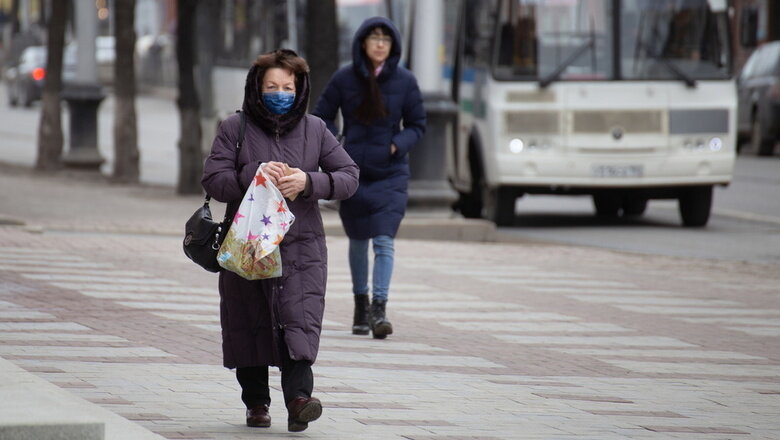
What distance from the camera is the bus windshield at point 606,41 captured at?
17.2 meters

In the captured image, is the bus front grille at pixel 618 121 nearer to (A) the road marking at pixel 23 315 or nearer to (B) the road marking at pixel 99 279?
(B) the road marking at pixel 99 279

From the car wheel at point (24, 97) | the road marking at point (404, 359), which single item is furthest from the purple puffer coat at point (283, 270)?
the car wheel at point (24, 97)

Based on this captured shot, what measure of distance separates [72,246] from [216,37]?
37.5 ft

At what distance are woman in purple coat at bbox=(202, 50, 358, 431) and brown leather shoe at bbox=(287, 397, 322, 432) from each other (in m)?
0.01

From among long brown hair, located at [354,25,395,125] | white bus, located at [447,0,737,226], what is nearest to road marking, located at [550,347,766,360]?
long brown hair, located at [354,25,395,125]

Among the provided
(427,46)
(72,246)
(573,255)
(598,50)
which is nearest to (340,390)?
(72,246)

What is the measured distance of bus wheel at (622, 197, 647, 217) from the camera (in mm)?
19750

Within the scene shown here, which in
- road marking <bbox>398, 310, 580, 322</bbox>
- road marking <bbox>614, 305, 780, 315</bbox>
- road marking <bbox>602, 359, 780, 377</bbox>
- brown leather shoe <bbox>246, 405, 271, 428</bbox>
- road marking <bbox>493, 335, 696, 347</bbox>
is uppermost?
brown leather shoe <bbox>246, 405, 271, 428</bbox>

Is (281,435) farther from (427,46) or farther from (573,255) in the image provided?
(427,46)

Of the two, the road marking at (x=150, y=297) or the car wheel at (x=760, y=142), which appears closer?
the road marking at (x=150, y=297)

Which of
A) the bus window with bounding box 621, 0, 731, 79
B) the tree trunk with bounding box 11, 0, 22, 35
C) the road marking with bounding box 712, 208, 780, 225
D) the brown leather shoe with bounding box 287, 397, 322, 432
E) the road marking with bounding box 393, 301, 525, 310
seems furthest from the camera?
the tree trunk with bounding box 11, 0, 22, 35

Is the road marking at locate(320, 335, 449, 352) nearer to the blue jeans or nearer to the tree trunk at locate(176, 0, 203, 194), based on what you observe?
the blue jeans

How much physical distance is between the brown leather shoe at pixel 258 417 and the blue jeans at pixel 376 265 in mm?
2851

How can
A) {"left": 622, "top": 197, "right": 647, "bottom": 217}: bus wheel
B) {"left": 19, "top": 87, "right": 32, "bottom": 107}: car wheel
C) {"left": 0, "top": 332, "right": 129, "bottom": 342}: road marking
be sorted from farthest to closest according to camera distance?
{"left": 19, "top": 87, "right": 32, "bottom": 107}: car wheel, {"left": 622, "top": 197, "right": 647, "bottom": 217}: bus wheel, {"left": 0, "top": 332, "right": 129, "bottom": 342}: road marking
